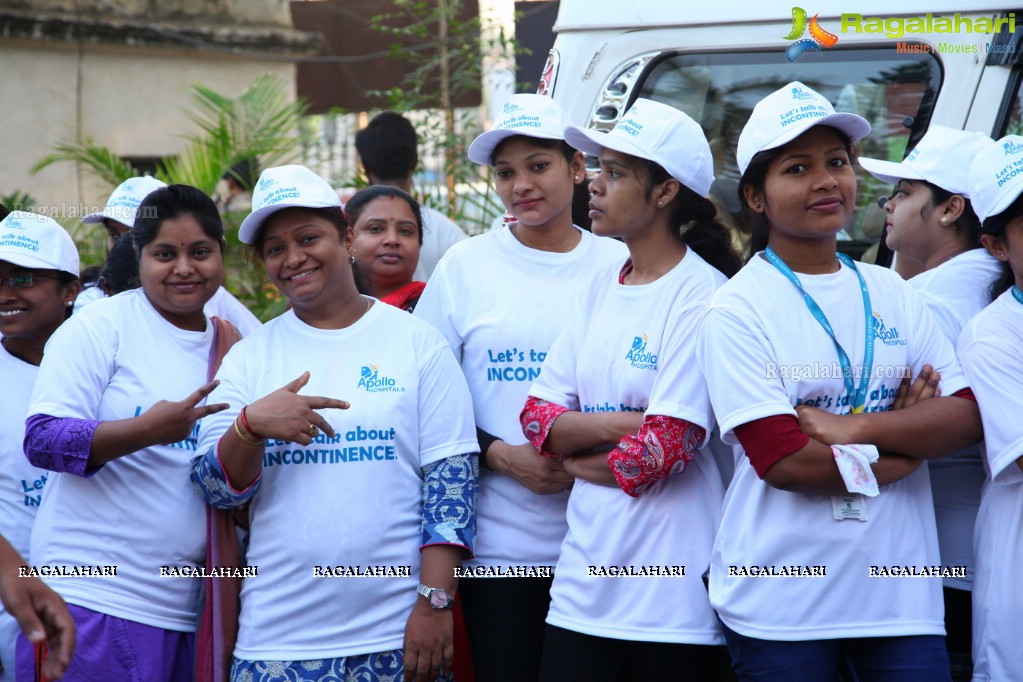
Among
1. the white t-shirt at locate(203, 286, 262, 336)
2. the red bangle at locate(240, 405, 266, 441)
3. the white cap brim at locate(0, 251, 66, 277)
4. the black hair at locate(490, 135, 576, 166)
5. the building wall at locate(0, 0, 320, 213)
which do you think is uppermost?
the building wall at locate(0, 0, 320, 213)

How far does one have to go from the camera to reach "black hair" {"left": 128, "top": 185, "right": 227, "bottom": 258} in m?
3.64

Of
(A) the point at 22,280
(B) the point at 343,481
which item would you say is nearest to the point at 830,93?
(B) the point at 343,481

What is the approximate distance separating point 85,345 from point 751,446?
6.60 feet

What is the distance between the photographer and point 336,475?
10.6 feet

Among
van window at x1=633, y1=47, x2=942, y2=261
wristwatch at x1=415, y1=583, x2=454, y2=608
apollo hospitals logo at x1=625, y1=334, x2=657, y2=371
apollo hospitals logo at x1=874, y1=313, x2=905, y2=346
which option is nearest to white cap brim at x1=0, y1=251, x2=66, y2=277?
wristwatch at x1=415, y1=583, x2=454, y2=608

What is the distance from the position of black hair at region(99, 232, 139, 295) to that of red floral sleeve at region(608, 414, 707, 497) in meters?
2.31

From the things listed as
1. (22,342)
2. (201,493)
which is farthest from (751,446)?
(22,342)

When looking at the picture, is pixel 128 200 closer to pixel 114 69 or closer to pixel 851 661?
pixel 851 661

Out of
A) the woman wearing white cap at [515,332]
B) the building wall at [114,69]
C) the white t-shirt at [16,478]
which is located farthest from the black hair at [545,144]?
the building wall at [114,69]

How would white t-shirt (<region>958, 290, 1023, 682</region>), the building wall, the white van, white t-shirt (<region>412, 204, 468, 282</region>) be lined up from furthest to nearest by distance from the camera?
the building wall
white t-shirt (<region>412, 204, 468, 282</region>)
the white van
white t-shirt (<region>958, 290, 1023, 682</region>)

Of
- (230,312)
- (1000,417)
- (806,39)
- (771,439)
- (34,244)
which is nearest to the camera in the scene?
(771,439)

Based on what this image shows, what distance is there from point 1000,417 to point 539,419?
4.05 feet

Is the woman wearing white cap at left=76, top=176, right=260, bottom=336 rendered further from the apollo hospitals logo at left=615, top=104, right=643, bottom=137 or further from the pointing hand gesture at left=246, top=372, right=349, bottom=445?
the apollo hospitals logo at left=615, top=104, right=643, bottom=137

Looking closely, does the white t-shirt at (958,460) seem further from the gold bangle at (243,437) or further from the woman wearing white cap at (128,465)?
the woman wearing white cap at (128,465)
